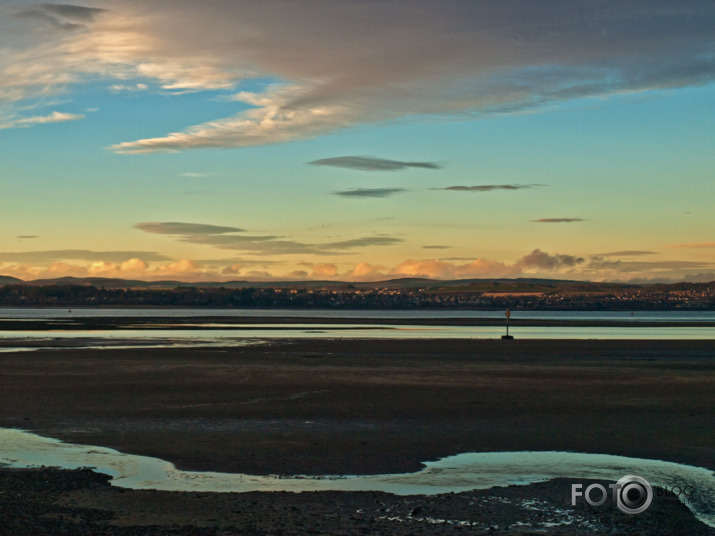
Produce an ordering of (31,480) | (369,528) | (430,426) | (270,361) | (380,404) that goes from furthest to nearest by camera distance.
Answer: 1. (270,361)
2. (380,404)
3. (430,426)
4. (31,480)
5. (369,528)

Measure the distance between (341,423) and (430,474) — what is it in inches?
218

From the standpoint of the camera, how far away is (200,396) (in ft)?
78.5

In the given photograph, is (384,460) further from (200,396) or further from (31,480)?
(200,396)

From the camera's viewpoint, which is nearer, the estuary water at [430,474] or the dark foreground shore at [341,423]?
the dark foreground shore at [341,423]

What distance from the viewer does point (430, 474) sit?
1358 centimetres

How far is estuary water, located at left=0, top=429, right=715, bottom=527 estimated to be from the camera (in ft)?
40.9

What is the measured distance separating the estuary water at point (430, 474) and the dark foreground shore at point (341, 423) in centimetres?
43

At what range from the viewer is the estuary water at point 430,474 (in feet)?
40.9

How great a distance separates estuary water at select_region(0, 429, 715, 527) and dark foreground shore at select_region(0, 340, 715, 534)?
0.43 meters

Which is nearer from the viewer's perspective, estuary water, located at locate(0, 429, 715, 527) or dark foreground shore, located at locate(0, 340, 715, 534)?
dark foreground shore, located at locate(0, 340, 715, 534)

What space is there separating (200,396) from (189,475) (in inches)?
422

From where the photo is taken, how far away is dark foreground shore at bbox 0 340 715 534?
1069 cm

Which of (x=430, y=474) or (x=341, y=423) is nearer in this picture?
(x=430, y=474)

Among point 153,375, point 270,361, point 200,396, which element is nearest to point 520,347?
point 270,361
